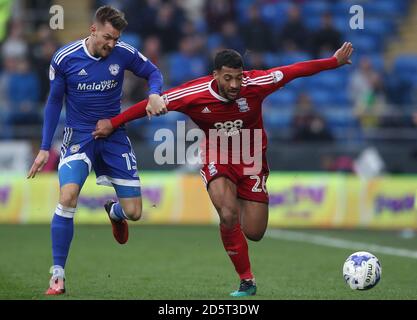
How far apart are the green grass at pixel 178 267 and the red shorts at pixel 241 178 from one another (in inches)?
35.1

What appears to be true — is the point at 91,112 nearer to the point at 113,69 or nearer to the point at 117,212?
the point at 113,69

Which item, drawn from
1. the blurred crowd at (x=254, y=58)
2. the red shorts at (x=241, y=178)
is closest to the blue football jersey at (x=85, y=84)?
the red shorts at (x=241, y=178)

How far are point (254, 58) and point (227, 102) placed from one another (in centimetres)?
911

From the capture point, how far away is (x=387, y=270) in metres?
11.4

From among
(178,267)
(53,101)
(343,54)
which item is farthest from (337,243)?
(53,101)

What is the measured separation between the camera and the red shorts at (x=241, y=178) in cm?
940

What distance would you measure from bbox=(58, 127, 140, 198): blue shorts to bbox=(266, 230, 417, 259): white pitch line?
16.1ft

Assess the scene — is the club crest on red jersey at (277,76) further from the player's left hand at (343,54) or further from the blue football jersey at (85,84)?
the blue football jersey at (85,84)

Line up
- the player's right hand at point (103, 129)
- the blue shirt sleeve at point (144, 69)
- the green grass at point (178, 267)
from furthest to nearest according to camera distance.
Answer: the blue shirt sleeve at point (144, 69), the player's right hand at point (103, 129), the green grass at point (178, 267)

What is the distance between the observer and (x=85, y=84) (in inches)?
371

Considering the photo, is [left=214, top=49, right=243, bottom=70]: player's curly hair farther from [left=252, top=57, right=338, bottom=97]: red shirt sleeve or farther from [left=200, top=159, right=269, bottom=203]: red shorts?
[left=200, top=159, right=269, bottom=203]: red shorts

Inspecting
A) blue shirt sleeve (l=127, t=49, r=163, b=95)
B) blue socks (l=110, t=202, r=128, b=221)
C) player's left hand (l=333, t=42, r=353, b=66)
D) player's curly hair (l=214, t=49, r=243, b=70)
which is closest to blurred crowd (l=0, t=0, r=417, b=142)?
blue socks (l=110, t=202, r=128, b=221)

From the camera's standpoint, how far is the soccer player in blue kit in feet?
29.9

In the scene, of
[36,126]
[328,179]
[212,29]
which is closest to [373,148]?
[328,179]
